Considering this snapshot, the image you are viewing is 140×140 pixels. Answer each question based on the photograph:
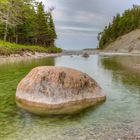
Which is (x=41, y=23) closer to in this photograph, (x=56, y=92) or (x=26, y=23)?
(x=26, y=23)

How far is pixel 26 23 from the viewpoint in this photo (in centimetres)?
7788

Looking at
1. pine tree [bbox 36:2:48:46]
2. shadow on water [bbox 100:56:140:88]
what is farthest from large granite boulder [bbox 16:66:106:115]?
pine tree [bbox 36:2:48:46]

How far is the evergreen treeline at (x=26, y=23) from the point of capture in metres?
63.1

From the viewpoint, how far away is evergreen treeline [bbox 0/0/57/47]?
207 ft

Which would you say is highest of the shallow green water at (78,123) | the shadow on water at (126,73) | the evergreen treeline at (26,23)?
the evergreen treeline at (26,23)

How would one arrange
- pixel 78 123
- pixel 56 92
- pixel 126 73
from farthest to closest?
pixel 126 73
pixel 56 92
pixel 78 123

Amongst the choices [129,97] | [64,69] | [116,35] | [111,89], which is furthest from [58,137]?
[116,35]

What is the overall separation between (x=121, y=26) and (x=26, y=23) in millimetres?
74046

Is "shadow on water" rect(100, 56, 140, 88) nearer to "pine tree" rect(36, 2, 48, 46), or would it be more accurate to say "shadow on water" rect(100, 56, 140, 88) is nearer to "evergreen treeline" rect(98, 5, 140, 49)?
"pine tree" rect(36, 2, 48, 46)

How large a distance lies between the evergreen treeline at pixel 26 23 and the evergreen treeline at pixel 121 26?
54968 mm

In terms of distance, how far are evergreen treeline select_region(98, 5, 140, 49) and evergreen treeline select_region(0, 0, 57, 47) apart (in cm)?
5497

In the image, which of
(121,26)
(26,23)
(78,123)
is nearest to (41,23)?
(26,23)

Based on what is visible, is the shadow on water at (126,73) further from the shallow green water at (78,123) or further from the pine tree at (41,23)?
the pine tree at (41,23)

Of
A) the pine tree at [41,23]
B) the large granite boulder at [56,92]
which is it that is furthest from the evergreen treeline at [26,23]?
the large granite boulder at [56,92]
